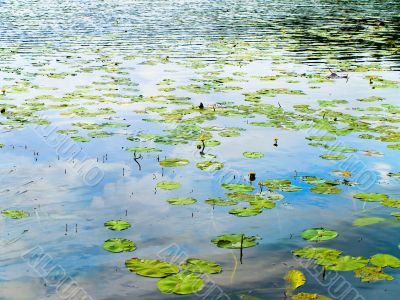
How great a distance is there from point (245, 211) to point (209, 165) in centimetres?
219

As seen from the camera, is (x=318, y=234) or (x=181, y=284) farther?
(x=318, y=234)

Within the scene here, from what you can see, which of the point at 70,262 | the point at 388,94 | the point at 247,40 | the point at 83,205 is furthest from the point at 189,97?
the point at 247,40

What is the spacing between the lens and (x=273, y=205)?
7953mm

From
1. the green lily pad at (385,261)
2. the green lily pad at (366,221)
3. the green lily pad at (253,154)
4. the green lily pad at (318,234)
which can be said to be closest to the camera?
the green lily pad at (385,261)

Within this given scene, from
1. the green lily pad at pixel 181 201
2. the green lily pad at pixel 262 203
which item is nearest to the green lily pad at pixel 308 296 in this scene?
the green lily pad at pixel 262 203

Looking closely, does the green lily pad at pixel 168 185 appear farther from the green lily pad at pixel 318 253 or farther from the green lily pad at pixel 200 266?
the green lily pad at pixel 318 253

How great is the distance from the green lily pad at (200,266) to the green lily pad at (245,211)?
4.84ft

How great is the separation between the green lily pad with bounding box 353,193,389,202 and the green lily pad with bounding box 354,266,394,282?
222 cm

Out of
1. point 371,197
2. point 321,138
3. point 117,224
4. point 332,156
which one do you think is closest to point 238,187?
point 371,197

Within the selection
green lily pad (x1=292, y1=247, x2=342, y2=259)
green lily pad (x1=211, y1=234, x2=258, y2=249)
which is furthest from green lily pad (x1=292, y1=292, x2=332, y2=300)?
green lily pad (x1=211, y1=234, x2=258, y2=249)

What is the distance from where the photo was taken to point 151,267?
6.07 meters

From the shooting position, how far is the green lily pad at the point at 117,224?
7.26 m

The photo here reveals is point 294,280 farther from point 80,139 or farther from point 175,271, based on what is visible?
point 80,139

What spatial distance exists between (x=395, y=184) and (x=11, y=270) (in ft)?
21.3
